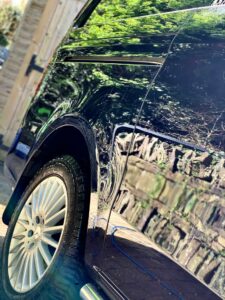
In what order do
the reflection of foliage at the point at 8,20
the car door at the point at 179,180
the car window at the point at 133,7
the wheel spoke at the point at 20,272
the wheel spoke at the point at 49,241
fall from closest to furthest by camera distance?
1. the car door at the point at 179,180
2. the car window at the point at 133,7
3. the wheel spoke at the point at 49,241
4. the wheel spoke at the point at 20,272
5. the reflection of foliage at the point at 8,20

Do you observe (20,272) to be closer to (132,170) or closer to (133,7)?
(132,170)

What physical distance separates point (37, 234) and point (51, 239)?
0.61 ft

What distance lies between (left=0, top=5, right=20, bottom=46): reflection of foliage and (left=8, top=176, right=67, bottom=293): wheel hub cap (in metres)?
14.3

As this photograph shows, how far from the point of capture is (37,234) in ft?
9.34

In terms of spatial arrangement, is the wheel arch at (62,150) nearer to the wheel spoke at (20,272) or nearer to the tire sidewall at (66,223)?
the tire sidewall at (66,223)

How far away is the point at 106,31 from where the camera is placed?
295 cm

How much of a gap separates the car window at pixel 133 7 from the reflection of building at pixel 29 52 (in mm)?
3600

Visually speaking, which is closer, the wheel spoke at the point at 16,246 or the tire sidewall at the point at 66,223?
the tire sidewall at the point at 66,223

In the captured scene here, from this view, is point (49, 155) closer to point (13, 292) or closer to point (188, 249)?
point (13, 292)

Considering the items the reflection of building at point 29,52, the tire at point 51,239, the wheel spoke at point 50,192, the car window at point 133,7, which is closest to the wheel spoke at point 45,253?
the tire at point 51,239

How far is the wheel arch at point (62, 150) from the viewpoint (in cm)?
252

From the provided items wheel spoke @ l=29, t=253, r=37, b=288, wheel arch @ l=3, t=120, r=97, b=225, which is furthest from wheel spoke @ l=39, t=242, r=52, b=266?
wheel arch @ l=3, t=120, r=97, b=225

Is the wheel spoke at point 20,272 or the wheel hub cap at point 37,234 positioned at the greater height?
the wheel hub cap at point 37,234

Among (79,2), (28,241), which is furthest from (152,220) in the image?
(79,2)
